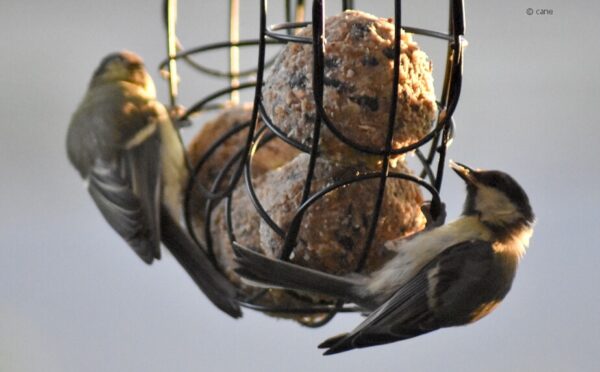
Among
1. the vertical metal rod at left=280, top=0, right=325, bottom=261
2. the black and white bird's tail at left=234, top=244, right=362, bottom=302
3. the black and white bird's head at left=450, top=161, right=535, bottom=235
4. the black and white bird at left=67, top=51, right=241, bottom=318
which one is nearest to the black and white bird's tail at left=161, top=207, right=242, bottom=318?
the black and white bird at left=67, top=51, right=241, bottom=318

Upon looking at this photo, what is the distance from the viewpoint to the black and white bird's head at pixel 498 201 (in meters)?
3.12

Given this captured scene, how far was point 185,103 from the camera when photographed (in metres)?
6.12

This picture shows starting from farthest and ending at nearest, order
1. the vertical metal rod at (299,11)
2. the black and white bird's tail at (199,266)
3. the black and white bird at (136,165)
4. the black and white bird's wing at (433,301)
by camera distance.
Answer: the vertical metal rod at (299,11) → the black and white bird at (136,165) → the black and white bird's tail at (199,266) → the black and white bird's wing at (433,301)

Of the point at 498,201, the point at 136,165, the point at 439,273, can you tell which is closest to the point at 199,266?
the point at 136,165

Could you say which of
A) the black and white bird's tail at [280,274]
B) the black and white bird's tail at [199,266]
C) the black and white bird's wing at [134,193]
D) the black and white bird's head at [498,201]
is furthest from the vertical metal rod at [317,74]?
the black and white bird's wing at [134,193]

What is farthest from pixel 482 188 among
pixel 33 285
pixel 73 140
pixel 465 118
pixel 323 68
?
pixel 33 285

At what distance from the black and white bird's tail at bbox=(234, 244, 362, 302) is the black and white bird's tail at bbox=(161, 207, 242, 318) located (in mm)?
483

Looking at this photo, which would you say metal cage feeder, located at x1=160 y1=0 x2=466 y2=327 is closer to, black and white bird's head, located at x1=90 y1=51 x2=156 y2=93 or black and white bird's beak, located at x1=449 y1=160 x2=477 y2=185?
black and white bird's beak, located at x1=449 y1=160 x2=477 y2=185

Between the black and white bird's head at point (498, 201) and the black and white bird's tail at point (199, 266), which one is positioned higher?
the black and white bird's head at point (498, 201)

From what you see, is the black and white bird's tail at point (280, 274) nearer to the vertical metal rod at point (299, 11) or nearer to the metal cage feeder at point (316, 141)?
the metal cage feeder at point (316, 141)

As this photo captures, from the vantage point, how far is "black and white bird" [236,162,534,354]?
291 cm

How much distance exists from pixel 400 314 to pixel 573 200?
12.1 ft

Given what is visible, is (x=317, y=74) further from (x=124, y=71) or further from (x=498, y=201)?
(x=124, y=71)

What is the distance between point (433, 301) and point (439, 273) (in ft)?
0.29
